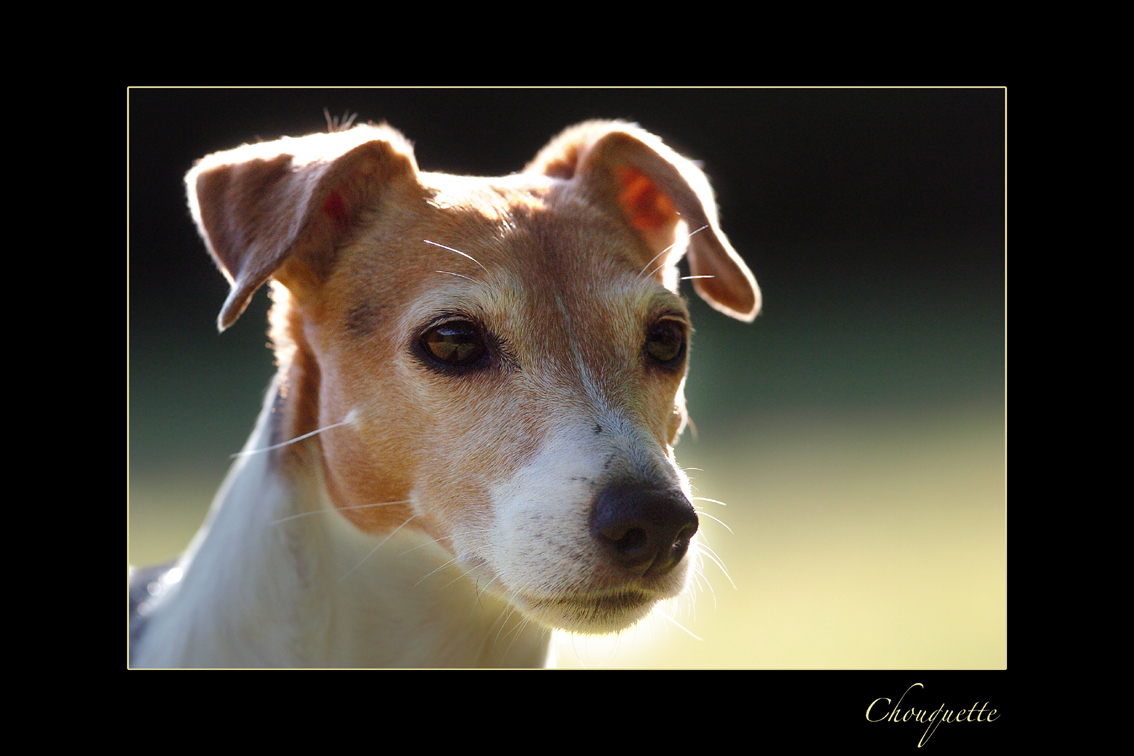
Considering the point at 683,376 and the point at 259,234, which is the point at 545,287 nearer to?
the point at 683,376

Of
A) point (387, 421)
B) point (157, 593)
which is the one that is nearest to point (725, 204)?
point (387, 421)

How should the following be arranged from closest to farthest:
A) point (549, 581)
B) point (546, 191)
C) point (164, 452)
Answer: point (549, 581) → point (546, 191) → point (164, 452)

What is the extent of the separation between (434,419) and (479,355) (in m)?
0.19

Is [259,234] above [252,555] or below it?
above

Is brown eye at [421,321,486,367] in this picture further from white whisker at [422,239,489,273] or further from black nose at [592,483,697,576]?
black nose at [592,483,697,576]

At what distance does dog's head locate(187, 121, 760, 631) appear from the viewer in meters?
1.97

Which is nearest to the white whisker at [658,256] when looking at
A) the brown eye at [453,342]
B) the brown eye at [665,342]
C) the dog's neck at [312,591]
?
the brown eye at [665,342]

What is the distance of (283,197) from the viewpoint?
2.22m

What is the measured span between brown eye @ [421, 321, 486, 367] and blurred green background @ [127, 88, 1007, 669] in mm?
736

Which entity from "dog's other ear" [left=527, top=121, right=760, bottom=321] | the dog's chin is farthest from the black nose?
"dog's other ear" [left=527, top=121, right=760, bottom=321]

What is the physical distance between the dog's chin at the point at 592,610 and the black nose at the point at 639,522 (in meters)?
0.11

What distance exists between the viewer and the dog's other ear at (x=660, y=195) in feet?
8.50

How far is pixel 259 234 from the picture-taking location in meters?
2.20

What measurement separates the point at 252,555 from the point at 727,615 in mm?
2015
